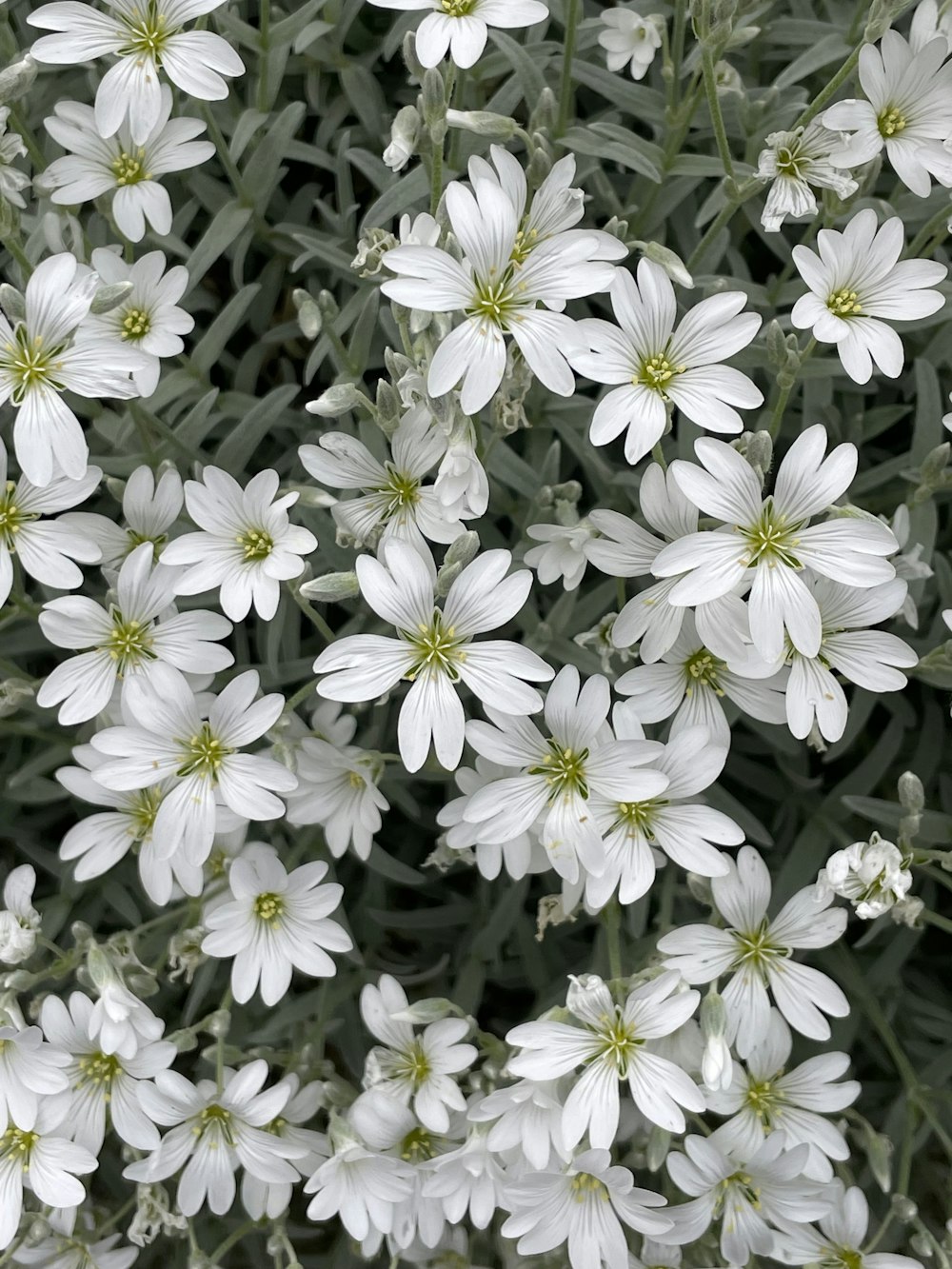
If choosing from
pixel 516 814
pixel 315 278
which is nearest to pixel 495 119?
pixel 315 278

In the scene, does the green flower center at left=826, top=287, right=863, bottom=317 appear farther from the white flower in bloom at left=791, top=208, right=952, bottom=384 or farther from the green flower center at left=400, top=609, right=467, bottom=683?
the green flower center at left=400, top=609, right=467, bottom=683

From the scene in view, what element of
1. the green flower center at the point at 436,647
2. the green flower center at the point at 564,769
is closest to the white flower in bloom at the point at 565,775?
the green flower center at the point at 564,769

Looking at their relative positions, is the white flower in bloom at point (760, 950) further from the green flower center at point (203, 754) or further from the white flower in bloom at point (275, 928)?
the green flower center at point (203, 754)

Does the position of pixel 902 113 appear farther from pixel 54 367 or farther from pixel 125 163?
pixel 54 367

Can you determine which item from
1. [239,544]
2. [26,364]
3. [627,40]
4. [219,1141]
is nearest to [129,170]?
[26,364]

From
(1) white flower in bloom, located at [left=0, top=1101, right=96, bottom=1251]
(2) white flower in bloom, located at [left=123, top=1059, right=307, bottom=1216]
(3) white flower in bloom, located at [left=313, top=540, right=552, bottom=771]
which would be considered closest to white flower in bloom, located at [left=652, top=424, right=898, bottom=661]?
(3) white flower in bloom, located at [left=313, top=540, right=552, bottom=771]
